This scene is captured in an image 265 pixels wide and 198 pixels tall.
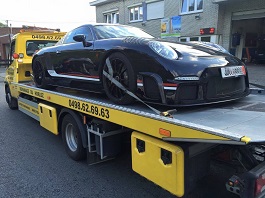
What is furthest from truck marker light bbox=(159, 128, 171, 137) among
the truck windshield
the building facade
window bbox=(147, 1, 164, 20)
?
window bbox=(147, 1, 164, 20)

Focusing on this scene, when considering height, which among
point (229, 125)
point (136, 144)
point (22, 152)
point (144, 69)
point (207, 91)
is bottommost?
point (22, 152)

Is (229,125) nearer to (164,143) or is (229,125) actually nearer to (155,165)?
(164,143)

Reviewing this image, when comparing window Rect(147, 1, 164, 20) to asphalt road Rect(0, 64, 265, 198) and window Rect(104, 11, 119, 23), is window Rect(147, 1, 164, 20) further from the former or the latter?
asphalt road Rect(0, 64, 265, 198)

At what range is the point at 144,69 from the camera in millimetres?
2990

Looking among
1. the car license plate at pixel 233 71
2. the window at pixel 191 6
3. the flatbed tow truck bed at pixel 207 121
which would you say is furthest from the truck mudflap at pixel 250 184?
the window at pixel 191 6

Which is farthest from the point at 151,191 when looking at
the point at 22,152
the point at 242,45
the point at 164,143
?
the point at 242,45

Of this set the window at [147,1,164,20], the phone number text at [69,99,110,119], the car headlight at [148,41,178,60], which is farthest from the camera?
the window at [147,1,164,20]

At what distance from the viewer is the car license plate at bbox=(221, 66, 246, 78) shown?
2949 millimetres

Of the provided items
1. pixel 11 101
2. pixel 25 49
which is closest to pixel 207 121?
pixel 25 49

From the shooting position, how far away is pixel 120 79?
334cm

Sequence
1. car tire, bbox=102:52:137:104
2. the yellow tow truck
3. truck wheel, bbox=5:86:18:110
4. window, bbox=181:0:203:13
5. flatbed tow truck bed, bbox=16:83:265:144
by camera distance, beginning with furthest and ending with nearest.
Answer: window, bbox=181:0:203:13
truck wheel, bbox=5:86:18:110
car tire, bbox=102:52:137:104
the yellow tow truck
flatbed tow truck bed, bbox=16:83:265:144

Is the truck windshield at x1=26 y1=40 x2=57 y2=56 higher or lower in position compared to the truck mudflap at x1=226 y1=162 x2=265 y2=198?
higher

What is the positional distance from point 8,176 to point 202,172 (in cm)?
277

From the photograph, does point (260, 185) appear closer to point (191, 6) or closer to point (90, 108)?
point (90, 108)
